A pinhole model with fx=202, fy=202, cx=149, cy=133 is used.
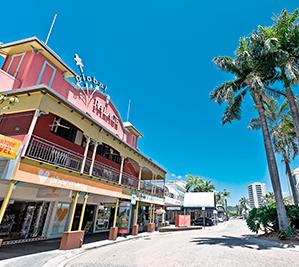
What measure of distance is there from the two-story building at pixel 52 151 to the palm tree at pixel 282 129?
14564 mm

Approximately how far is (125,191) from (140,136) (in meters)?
10.6

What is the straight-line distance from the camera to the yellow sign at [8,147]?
25.2 feet

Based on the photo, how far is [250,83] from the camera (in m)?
17.2

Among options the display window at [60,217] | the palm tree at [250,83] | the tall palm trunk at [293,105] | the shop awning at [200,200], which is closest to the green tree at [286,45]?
the tall palm trunk at [293,105]

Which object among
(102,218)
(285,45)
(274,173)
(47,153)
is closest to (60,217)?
(102,218)

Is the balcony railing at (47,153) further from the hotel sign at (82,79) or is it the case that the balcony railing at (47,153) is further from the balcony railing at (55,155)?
the hotel sign at (82,79)

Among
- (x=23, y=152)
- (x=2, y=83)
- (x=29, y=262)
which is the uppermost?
(x=2, y=83)

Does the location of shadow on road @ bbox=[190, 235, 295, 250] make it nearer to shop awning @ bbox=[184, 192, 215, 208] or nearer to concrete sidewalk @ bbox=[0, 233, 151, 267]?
concrete sidewalk @ bbox=[0, 233, 151, 267]

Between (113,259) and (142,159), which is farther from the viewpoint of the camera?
(142,159)

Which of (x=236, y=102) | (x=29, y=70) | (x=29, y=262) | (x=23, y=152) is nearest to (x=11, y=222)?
(x=29, y=262)

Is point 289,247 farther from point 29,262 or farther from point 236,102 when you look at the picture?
point 29,262

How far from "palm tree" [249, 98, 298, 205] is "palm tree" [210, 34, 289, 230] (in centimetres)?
258

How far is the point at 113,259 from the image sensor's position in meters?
9.02

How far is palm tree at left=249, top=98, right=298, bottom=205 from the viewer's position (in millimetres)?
22050
